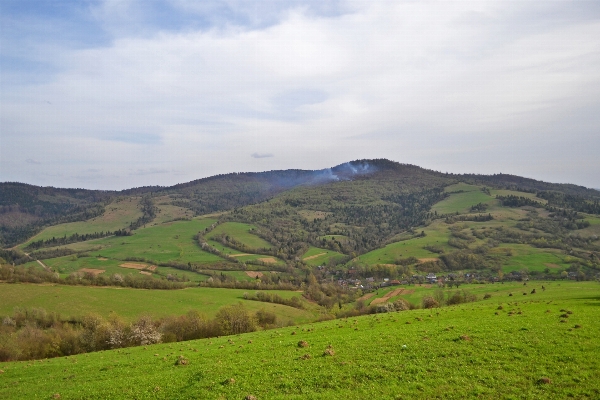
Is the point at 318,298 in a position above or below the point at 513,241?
below

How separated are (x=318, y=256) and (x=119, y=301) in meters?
113

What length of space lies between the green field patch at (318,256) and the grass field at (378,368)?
466 ft

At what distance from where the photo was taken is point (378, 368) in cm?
2014

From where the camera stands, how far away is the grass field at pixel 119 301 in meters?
76.7

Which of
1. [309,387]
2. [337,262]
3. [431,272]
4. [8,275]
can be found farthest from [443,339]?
[337,262]

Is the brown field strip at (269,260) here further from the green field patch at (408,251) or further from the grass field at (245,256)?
the green field patch at (408,251)

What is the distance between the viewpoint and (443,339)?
81.1ft

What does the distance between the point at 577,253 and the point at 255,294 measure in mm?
135968

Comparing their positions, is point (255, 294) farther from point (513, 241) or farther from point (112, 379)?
point (513, 241)

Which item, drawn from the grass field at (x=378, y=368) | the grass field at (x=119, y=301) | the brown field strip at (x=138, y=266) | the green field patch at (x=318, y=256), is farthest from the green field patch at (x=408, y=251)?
the grass field at (x=378, y=368)

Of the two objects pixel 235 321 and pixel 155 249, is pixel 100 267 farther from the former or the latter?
pixel 235 321

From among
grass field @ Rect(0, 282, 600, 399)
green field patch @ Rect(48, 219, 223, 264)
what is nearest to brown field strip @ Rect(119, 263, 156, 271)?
green field patch @ Rect(48, 219, 223, 264)

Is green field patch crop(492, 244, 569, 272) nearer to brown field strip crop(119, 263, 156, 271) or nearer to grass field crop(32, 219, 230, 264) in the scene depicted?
grass field crop(32, 219, 230, 264)

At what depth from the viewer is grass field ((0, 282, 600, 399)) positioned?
1723cm
